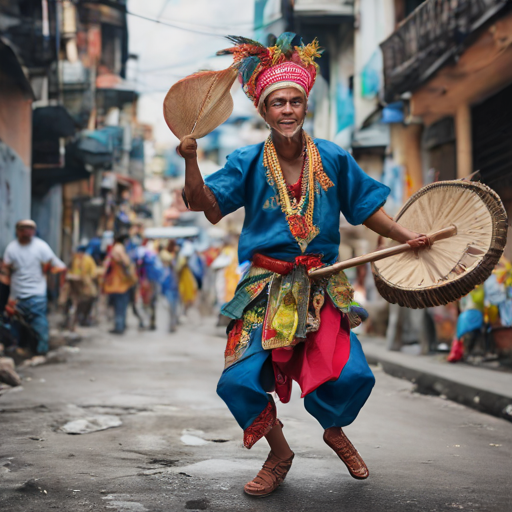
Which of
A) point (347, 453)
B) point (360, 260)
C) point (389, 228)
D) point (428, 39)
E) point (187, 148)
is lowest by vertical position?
point (347, 453)

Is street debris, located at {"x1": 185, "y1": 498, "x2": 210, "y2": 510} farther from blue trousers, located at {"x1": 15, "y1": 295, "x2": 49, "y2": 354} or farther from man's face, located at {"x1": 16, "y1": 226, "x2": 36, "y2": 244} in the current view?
man's face, located at {"x1": 16, "y1": 226, "x2": 36, "y2": 244}

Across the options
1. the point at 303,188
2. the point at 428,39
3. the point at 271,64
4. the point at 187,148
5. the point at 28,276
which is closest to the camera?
the point at 187,148

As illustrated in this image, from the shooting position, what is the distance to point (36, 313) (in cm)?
976

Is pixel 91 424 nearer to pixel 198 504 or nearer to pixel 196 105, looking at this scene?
pixel 198 504

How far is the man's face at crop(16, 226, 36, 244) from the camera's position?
970 cm

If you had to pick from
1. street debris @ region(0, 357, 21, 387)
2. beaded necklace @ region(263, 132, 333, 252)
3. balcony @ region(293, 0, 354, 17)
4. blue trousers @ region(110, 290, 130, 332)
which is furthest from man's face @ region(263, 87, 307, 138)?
balcony @ region(293, 0, 354, 17)

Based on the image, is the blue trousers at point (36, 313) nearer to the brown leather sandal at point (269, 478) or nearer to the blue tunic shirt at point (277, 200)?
the blue tunic shirt at point (277, 200)

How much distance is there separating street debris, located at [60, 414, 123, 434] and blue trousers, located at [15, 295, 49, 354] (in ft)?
14.2

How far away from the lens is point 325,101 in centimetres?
1700

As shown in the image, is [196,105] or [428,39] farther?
[428,39]

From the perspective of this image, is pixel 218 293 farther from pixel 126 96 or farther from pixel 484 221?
pixel 484 221

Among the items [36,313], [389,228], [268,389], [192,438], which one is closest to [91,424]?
[192,438]

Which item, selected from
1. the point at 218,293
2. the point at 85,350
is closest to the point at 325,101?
the point at 218,293

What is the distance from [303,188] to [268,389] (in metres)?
0.96
